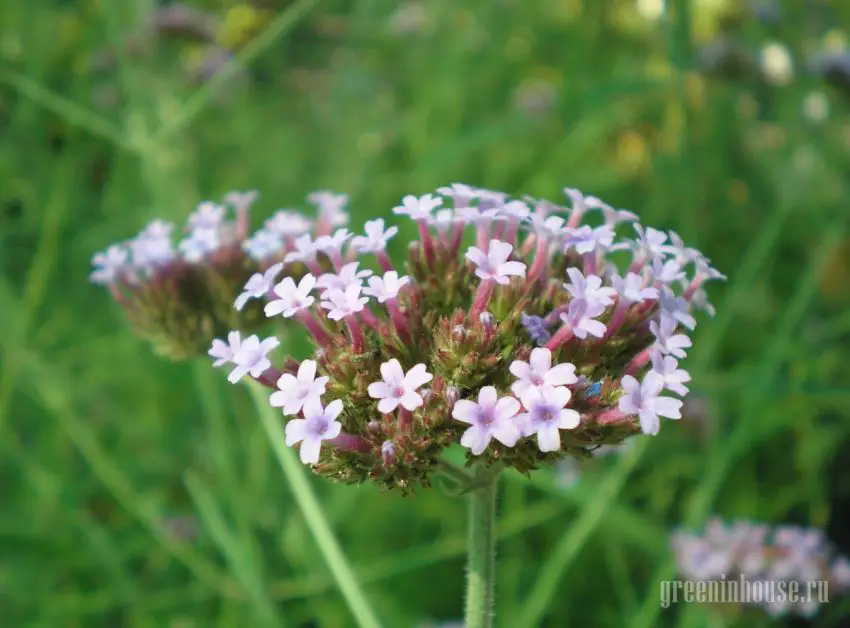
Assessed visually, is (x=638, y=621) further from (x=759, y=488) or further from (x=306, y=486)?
(x=759, y=488)

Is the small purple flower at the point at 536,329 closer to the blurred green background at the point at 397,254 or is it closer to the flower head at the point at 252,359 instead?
the flower head at the point at 252,359

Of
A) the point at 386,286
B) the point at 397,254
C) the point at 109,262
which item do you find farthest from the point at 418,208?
the point at 397,254

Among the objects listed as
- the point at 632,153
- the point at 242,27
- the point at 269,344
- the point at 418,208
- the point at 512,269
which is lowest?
the point at 269,344

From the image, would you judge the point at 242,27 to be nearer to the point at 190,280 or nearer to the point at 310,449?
the point at 190,280

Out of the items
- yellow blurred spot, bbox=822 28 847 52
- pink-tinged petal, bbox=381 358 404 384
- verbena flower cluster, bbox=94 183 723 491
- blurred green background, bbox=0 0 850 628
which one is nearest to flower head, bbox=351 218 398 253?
verbena flower cluster, bbox=94 183 723 491

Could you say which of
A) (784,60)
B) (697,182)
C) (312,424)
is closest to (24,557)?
(312,424)

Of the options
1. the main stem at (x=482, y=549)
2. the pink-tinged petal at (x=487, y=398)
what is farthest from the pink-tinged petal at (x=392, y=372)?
the main stem at (x=482, y=549)
